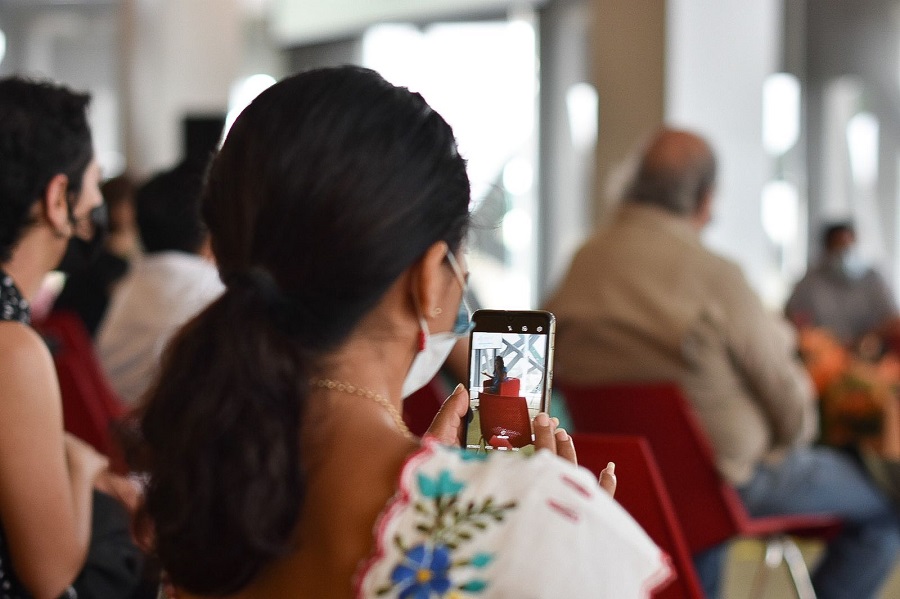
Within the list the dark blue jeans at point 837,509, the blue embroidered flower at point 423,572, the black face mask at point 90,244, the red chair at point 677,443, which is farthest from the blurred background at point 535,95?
the blue embroidered flower at point 423,572

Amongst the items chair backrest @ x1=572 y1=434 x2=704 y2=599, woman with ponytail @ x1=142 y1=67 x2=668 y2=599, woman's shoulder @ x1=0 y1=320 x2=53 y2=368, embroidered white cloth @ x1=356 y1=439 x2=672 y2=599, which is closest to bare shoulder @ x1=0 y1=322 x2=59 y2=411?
woman's shoulder @ x1=0 y1=320 x2=53 y2=368

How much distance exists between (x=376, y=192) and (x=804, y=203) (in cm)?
876

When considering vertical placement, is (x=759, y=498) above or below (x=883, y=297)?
above

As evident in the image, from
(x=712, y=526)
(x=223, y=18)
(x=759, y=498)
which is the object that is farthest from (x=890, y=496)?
(x=223, y=18)

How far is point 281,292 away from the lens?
1.01 metres

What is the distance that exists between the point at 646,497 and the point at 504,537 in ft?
2.33

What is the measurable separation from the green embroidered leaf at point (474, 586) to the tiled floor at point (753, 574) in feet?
9.97

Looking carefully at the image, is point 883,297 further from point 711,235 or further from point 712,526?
point 712,526

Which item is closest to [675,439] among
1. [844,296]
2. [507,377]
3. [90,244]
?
[90,244]

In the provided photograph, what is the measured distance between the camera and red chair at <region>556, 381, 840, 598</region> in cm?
271

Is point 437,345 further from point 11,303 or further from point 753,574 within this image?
point 753,574

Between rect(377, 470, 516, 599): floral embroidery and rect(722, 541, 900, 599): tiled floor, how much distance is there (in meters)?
3.03

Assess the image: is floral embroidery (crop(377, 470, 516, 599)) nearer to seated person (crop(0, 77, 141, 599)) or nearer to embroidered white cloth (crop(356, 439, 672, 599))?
embroidered white cloth (crop(356, 439, 672, 599))

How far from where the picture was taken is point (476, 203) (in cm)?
111
